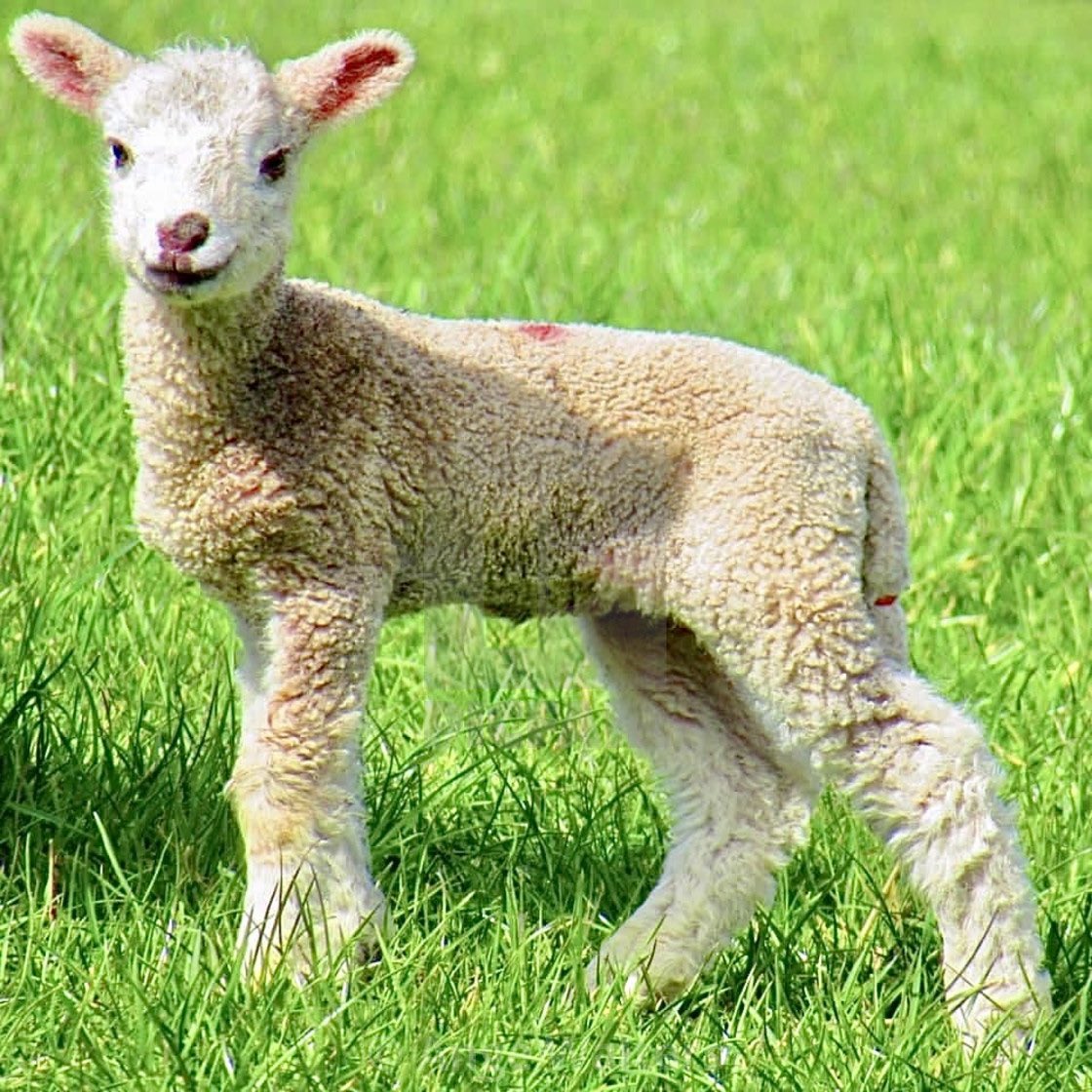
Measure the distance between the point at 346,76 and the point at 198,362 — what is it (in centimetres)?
52

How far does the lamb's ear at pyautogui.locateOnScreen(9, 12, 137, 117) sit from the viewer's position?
10.7ft

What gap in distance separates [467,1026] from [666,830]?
40.0 inches

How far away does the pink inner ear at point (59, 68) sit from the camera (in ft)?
10.9

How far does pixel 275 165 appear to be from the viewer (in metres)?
3.21

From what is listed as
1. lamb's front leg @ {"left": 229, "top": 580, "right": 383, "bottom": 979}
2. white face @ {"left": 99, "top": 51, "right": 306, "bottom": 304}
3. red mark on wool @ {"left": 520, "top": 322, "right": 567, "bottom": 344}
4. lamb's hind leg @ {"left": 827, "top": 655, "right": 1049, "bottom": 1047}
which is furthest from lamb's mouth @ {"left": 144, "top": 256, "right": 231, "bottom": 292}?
lamb's hind leg @ {"left": 827, "top": 655, "right": 1049, "bottom": 1047}

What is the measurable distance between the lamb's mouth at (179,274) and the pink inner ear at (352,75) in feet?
1.35

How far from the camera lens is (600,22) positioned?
42.7 feet

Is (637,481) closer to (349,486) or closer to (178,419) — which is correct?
(349,486)

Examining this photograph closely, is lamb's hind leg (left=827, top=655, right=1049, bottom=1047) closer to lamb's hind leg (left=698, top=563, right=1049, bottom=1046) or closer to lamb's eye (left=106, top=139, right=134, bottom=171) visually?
lamb's hind leg (left=698, top=563, right=1049, bottom=1046)

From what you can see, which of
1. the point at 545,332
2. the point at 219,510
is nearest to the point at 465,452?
the point at 545,332

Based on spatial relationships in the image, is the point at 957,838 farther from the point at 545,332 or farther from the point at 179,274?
the point at 179,274

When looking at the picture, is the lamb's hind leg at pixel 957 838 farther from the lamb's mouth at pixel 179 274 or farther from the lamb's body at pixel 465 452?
the lamb's mouth at pixel 179 274

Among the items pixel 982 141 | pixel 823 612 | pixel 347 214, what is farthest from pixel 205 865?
pixel 982 141

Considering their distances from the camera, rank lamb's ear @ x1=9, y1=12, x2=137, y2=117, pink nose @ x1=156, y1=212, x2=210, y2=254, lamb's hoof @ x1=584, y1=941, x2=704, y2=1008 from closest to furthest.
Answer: pink nose @ x1=156, y1=212, x2=210, y2=254 < lamb's ear @ x1=9, y1=12, x2=137, y2=117 < lamb's hoof @ x1=584, y1=941, x2=704, y2=1008
